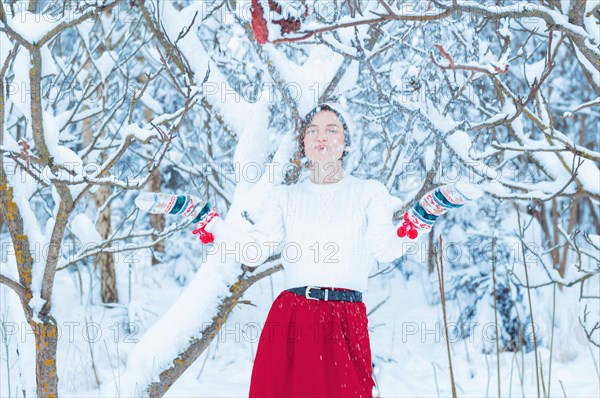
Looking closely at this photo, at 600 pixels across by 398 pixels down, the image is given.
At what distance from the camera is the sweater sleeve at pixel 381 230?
226cm

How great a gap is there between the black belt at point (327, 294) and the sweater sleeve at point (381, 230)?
0.17m

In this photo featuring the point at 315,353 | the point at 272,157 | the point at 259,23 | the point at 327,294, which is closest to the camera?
the point at 259,23

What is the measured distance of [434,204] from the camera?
201cm

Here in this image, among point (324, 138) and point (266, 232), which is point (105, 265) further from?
point (324, 138)

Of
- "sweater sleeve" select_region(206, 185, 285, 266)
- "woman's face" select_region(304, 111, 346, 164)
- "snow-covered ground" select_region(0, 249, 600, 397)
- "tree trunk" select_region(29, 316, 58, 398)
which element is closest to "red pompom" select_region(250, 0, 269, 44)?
"woman's face" select_region(304, 111, 346, 164)

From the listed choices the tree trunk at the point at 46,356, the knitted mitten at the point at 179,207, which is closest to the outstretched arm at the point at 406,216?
the knitted mitten at the point at 179,207

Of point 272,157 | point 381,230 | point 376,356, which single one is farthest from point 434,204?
point 376,356

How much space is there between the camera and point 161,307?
7.49m

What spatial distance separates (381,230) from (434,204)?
0.34 m

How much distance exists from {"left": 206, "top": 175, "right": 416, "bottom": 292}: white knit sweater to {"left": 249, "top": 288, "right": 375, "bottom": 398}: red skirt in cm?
11

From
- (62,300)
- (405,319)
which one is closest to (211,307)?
(405,319)

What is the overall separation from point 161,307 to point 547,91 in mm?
6175

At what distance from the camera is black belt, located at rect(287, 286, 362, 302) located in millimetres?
2279

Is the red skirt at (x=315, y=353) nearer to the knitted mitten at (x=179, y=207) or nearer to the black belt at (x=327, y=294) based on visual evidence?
the black belt at (x=327, y=294)
